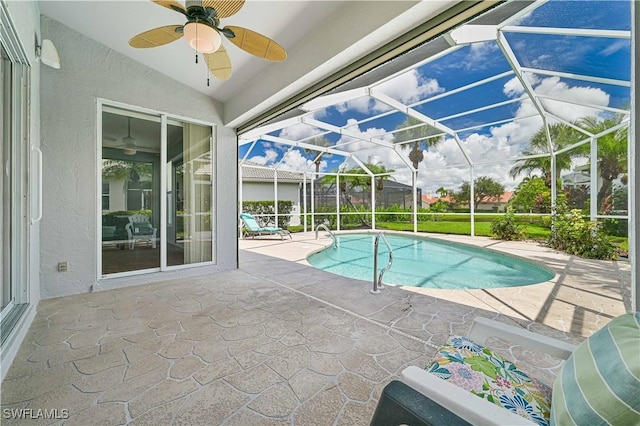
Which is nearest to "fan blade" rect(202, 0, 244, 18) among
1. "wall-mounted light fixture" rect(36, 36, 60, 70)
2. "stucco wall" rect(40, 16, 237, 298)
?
"wall-mounted light fixture" rect(36, 36, 60, 70)

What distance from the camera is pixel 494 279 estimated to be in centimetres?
626

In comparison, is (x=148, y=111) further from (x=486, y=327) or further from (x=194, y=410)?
(x=486, y=327)

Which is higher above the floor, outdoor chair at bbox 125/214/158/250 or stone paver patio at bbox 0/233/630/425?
outdoor chair at bbox 125/214/158/250

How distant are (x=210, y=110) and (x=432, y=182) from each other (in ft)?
33.9

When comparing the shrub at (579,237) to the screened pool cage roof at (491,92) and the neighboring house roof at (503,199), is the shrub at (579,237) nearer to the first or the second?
the screened pool cage roof at (491,92)

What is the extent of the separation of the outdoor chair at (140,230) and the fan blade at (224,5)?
3.72 metres

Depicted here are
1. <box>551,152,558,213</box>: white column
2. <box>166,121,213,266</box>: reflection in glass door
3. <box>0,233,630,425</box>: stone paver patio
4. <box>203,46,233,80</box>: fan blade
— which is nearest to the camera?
<box>0,233,630,425</box>: stone paver patio

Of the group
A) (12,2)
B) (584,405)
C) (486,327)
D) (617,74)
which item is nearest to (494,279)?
(617,74)

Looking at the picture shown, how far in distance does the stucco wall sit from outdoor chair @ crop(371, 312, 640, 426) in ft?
16.0

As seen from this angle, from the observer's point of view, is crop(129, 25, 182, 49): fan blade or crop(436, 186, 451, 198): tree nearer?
crop(129, 25, 182, 49): fan blade

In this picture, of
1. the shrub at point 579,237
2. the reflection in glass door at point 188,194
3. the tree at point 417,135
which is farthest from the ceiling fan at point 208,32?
the shrub at point 579,237

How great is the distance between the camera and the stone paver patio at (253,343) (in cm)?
181

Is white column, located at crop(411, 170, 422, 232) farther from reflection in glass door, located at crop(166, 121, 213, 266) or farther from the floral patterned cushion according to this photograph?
the floral patterned cushion

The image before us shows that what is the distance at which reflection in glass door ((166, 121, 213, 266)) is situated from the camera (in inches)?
200
